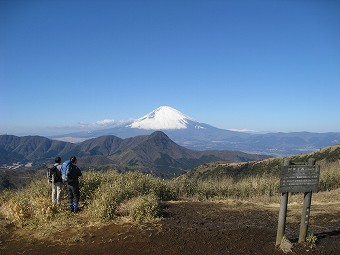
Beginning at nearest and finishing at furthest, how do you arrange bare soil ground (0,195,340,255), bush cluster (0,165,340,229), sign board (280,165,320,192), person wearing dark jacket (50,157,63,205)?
sign board (280,165,320,192)
bare soil ground (0,195,340,255)
bush cluster (0,165,340,229)
person wearing dark jacket (50,157,63,205)

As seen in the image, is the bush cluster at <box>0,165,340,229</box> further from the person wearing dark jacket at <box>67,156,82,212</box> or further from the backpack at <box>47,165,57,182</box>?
the backpack at <box>47,165,57,182</box>

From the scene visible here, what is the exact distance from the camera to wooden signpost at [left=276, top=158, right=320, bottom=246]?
24.6 ft

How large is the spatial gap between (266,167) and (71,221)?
42951 mm

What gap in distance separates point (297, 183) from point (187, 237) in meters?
2.82

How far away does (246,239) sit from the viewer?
8.28 meters

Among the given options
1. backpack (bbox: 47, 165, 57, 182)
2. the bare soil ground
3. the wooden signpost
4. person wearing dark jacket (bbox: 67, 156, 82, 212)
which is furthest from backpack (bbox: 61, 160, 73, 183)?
the wooden signpost

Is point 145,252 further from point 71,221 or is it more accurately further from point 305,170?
point 305,170

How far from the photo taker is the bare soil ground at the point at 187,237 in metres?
7.80

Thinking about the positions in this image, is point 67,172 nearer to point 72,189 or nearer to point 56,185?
point 72,189

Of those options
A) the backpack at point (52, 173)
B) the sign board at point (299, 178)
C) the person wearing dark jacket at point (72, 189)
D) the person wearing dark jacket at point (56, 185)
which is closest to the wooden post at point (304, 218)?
the sign board at point (299, 178)

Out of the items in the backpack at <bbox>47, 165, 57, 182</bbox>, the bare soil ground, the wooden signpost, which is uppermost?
the wooden signpost

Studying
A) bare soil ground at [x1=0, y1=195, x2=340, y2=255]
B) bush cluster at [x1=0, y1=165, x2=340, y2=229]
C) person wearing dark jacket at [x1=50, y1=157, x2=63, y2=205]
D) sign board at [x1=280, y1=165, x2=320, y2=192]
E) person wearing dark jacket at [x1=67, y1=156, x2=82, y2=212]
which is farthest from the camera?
person wearing dark jacket at [x1=50, y1=157, x2=63, y2=205]

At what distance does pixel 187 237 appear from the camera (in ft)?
27.8

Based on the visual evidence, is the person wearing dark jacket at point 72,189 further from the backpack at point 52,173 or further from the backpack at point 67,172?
the backpack at point 52,173
